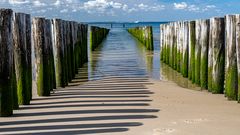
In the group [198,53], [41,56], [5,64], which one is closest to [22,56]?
[41,56]

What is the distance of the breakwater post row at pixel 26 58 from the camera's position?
5867mm

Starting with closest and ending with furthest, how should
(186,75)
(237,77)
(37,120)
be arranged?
(37,120), (237,77), (186,75)

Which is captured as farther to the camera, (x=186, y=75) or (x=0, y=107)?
(x=186, y=75)

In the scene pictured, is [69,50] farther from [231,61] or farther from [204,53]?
[231,61]

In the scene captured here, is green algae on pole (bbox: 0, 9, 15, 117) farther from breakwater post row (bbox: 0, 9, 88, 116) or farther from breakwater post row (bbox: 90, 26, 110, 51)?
breakwater post row (bbox: 90, 26, 110, 51)

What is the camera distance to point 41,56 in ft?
25.9

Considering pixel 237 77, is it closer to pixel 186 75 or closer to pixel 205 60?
pixel 205 60

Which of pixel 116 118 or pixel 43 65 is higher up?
pixel 43 65

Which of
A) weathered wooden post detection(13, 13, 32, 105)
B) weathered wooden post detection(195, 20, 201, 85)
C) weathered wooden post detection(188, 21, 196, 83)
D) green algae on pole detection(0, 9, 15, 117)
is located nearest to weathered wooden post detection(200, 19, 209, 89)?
weathered wooden post detection(195, 20, 201, 85)

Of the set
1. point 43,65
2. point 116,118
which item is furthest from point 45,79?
point 116,118

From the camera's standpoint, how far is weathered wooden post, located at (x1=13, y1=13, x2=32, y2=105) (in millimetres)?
6746

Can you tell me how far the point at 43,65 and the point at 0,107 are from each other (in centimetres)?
216

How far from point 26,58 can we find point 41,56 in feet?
2.58

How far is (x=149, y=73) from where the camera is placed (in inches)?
473
